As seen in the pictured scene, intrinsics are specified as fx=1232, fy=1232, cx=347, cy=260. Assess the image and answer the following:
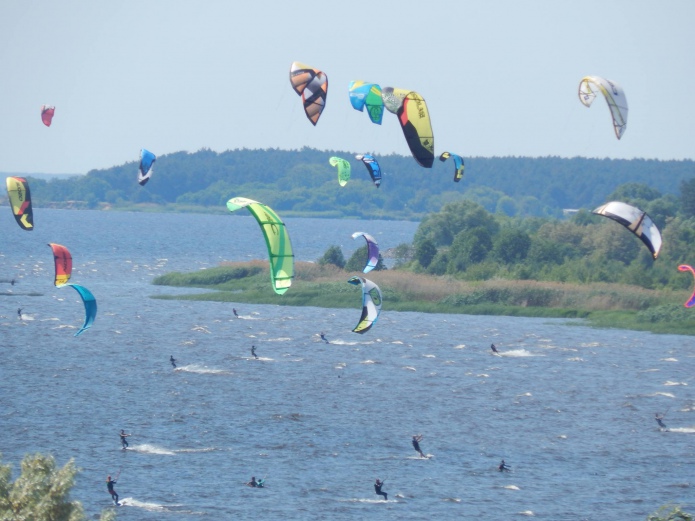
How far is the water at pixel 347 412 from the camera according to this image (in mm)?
30428

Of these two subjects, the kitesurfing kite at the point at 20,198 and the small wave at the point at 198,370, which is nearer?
the kitesurfing kite at the point at 20,198

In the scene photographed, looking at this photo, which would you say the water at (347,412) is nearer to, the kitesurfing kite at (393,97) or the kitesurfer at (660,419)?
the kitesurfer at (660,419)

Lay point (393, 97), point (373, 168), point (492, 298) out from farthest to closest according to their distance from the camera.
→ point (492, 298)
point (373, 168)
point (393, 97)

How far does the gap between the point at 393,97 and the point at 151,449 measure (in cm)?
1197

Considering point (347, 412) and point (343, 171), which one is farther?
point (343, 171)

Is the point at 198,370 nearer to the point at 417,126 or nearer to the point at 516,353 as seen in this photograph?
the point at 516,353

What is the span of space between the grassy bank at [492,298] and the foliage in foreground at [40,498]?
51.1m

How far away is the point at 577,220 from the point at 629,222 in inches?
3268

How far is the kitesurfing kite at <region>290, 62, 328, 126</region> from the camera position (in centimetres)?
3847

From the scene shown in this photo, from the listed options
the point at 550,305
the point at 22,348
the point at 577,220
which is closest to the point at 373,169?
the point at 22,348

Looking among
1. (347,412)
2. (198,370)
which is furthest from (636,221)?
(198,370)

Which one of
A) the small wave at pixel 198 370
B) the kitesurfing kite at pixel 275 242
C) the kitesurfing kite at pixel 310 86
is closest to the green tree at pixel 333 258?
the small wave at pixel 198 370

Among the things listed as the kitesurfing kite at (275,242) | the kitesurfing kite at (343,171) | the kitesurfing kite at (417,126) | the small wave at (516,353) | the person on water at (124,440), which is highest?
the kitesurfing kite at (417,126)

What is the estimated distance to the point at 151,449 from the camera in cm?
3462
